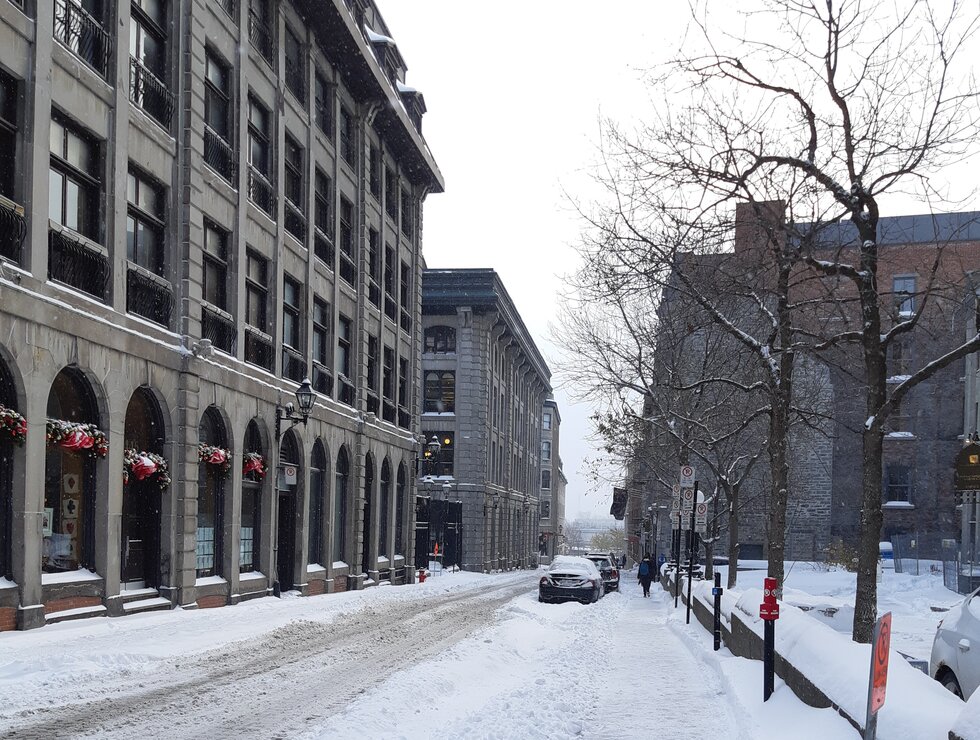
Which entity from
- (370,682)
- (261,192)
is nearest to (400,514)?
(261,192)

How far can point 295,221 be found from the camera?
2723cm

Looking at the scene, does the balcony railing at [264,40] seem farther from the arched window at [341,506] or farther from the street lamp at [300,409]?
the arched window at [341,506]

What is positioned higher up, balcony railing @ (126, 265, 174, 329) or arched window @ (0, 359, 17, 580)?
balcony railing @ (126, 265, 174, 329)

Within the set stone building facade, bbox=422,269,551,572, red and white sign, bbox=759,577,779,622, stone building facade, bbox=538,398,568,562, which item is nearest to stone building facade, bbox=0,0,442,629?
red and white sign, bbox=759,577,779,622

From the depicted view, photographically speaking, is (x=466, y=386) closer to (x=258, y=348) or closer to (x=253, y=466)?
(x=258, y=348)

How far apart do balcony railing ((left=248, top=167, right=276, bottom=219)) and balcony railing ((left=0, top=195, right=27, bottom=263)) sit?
30.7 ft

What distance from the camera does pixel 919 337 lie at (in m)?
39.8

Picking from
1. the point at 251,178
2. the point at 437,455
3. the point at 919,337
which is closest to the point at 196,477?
the point at 251,178

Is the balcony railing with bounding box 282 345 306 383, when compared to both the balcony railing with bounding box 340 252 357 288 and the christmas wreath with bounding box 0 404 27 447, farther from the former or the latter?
the christmas wreath with bounding box 0 404 27 447

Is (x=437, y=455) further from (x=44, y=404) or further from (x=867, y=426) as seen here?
(x=867, y=426)

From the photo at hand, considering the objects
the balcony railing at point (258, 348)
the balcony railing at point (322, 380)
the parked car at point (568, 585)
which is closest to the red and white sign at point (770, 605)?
the balcony railing at point (258, 348)

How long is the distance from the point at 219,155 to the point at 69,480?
8621 mm

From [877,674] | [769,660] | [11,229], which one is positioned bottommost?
[769,660]

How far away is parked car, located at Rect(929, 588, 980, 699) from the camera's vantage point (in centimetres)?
833
